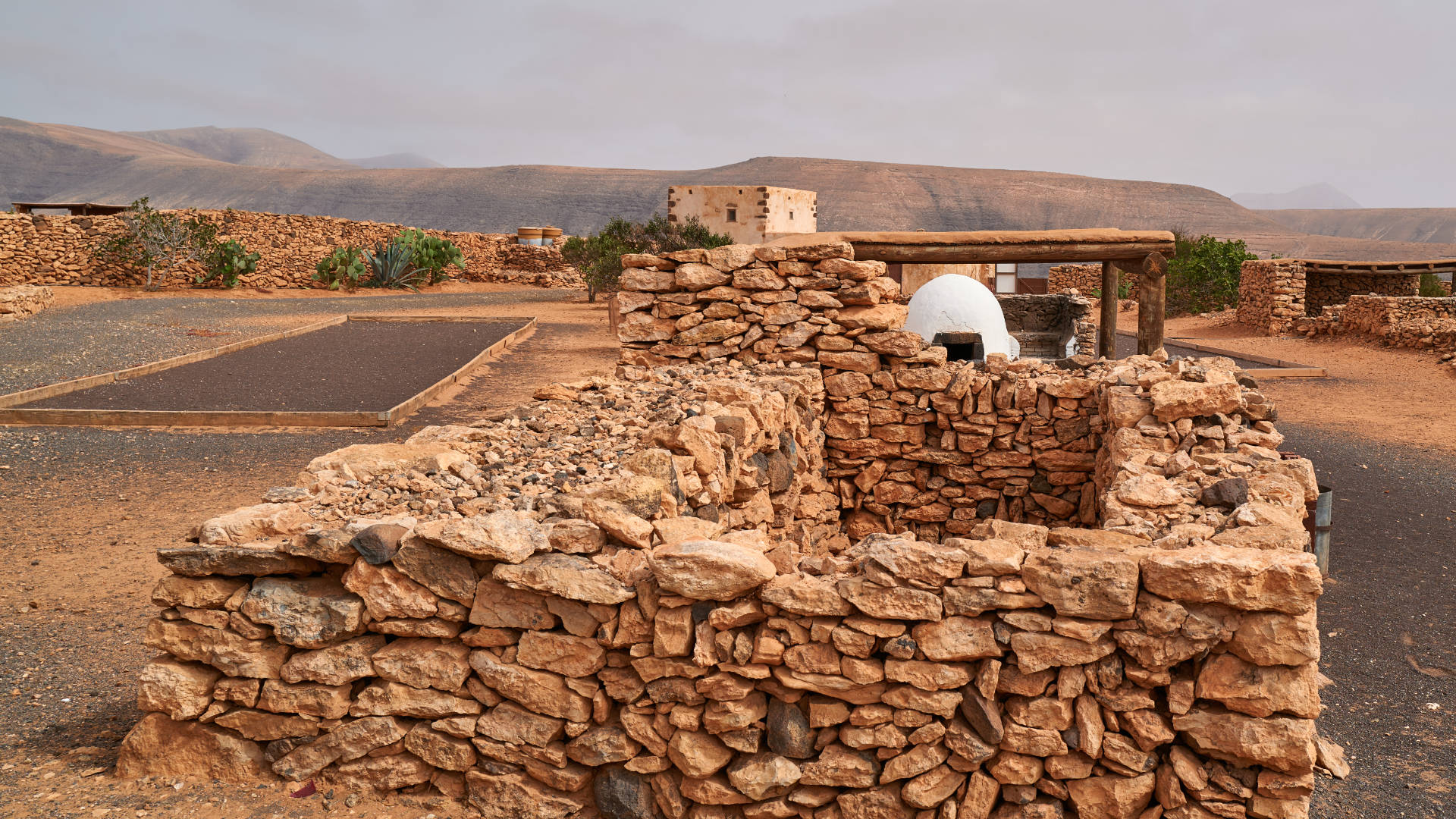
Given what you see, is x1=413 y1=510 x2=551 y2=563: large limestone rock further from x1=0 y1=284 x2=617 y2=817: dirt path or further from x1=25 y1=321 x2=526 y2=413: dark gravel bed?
x1=25 y1=321 x2=526 y2=413: dark gravel bed

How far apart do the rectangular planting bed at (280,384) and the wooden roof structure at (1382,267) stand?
20985 mm

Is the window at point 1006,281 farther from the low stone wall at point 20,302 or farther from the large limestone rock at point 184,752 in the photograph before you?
the large limestone rock at point 184,752

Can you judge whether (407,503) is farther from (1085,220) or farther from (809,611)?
(1085,220)

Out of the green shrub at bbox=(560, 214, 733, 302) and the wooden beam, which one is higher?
the green shrub at bbox=(560, 214, 733, 302)

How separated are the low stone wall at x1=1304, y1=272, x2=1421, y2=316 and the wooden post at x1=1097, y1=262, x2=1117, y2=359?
18323 mm

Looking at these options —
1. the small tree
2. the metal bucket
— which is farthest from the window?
the metal bucket

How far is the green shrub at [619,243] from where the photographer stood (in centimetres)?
2598

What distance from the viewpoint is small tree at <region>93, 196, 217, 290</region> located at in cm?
2538

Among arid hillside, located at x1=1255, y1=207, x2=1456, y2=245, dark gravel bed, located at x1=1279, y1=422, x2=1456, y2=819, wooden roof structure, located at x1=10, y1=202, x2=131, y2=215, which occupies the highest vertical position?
arid hillside, located at x1=1255, y1=207, x2=1456, y2=245

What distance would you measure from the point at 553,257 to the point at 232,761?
108 feet

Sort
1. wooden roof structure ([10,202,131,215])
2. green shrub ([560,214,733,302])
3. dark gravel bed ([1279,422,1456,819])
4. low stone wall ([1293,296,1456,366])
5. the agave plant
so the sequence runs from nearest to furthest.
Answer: dark gravel bed ([1279,422,1456,819]), low stone wall ([1293,296,1456,366]), green shrub ([560,214,733,302]), wooden roof structure ([10,202,131,215]), the agave plant

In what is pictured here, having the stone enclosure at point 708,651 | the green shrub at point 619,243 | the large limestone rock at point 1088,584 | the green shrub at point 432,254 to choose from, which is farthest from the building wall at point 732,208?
the large limestone rock at point 1088,584

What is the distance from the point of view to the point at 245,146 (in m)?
142

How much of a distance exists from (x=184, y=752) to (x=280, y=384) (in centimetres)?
982
